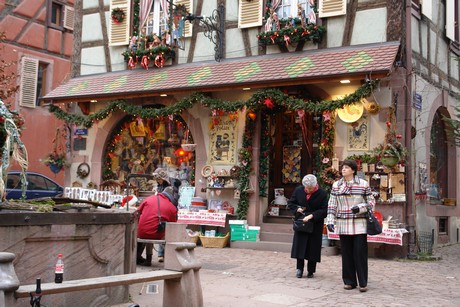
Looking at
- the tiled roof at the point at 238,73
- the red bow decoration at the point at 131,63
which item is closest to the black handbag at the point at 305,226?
the tiled roof at the point at 238,73

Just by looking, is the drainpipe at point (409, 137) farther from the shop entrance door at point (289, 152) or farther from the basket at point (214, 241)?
the basket at point (214, 241)

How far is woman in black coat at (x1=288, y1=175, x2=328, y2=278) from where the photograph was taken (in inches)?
351

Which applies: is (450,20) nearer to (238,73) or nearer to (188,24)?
(238,73)

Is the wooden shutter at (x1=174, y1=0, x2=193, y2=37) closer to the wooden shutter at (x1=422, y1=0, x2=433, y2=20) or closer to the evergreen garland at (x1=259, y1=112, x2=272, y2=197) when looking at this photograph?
the evergreen garland at (x1=259, y1=112, x2=272, y2=197)

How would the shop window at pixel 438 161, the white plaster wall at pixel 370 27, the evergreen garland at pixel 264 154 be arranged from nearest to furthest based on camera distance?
1. the white plaster wall at pixel 370 27
2. the evergreen garland at pixel 264 154
3. the shop window at pixel 438 161

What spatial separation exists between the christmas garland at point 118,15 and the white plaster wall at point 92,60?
0.94m

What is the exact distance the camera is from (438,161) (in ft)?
48.5

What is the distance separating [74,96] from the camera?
15.3 m

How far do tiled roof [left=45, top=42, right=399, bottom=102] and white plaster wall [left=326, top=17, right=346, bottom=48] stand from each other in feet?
0.54

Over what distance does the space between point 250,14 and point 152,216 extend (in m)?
6.08

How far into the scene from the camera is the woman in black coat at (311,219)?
8.92 meters

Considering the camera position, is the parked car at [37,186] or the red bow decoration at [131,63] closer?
the red bow decoration at [131,63]

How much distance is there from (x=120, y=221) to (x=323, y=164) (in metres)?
6.84

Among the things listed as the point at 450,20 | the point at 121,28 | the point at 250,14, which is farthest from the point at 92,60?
the point at 450,20
